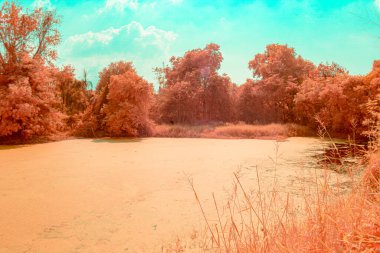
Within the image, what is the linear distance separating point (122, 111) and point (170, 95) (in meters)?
5.14

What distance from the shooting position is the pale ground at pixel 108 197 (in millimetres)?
2325

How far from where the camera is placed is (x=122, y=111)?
10.9 metres

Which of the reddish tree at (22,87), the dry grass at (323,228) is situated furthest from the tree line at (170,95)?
the dry grass at (323,228)

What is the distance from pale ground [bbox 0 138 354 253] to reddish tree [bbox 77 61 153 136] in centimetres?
472

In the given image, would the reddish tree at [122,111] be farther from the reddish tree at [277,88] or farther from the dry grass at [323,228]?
the dry grass at [323,228]

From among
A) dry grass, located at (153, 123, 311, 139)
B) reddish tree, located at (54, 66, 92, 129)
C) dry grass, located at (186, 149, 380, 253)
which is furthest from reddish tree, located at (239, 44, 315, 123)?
dry grass, located at (186, 149, 380, 253)

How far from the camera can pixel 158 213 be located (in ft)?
9.66

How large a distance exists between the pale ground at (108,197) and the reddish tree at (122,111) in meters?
4.72

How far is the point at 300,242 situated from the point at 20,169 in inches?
197

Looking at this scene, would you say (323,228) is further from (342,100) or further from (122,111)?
(342,100)

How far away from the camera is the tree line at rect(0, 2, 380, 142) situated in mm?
8984

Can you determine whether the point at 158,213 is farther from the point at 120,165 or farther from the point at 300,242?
the point at 120,165

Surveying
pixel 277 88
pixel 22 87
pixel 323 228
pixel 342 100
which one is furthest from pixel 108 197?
pixel 277 88

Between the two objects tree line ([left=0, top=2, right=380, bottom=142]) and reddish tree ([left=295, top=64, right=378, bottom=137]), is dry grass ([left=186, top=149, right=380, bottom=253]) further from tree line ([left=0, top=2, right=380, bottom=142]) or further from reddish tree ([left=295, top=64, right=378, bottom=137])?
reddish tree ([left=295, top=64, right=378, bottom=137])
